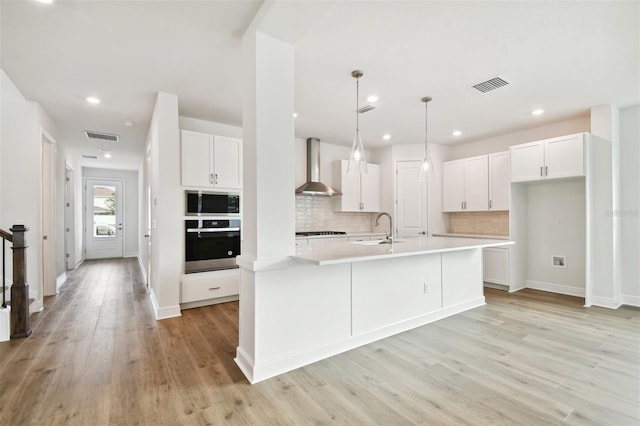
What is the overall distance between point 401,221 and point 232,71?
4.08 metres

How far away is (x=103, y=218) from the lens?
8.64 m

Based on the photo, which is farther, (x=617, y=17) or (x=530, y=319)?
(x=530, y=319)

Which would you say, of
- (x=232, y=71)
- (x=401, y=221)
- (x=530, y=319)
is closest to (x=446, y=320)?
(x=530, y=319)

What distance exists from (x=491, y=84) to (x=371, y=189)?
120 inches

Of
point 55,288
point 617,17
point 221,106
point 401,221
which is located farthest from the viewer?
point 401,221

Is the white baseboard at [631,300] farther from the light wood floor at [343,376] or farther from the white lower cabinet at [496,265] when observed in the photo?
the white lower cabinet at [496,265]

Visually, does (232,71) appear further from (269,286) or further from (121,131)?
(121,131)

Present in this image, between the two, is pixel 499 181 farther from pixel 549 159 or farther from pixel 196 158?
pixel 196 158

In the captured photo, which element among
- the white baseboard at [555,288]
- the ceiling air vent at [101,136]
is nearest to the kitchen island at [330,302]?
the white baseboard at [555,288]

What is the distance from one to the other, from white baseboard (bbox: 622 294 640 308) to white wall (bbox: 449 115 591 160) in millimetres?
2299

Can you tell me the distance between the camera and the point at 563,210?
466cm

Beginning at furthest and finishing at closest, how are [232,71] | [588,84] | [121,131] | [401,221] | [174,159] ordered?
1. [401,221]
2. [121,131]
3. [174,159]
4. [588,84]
5. [232,71]

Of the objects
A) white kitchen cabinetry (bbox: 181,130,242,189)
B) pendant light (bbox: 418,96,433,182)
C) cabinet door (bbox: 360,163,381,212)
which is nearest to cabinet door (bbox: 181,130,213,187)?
white kitchen cabinetry (bbox: 181,130,242,189)

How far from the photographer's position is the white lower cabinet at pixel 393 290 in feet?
9.13
